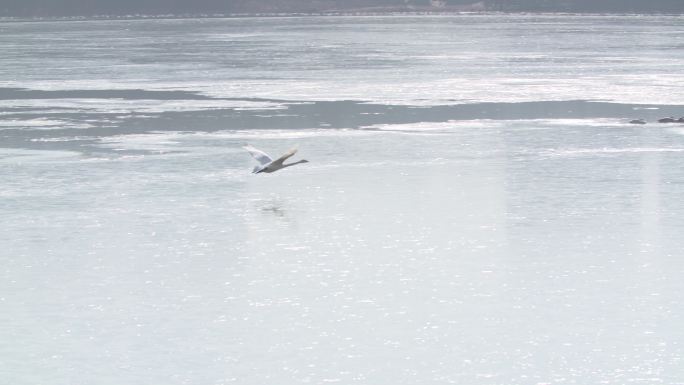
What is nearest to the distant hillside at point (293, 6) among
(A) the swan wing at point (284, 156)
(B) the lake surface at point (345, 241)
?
(B) the lake surface at point (345, 241)

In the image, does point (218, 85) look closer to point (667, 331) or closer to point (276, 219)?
point (276, 219)

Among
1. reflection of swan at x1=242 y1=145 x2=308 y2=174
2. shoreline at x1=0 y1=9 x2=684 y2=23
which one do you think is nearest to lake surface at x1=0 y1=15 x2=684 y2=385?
reflection of swan at x1=242 y1=145 x2=308 y2=174

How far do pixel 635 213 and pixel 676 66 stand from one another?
882 inches

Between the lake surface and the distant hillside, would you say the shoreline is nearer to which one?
the distant hillside

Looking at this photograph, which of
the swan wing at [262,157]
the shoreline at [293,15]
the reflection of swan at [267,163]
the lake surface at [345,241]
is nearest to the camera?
the lake surface at [345,241]

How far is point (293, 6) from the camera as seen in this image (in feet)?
397

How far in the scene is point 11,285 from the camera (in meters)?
10.7

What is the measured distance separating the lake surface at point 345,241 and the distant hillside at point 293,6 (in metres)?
78.9

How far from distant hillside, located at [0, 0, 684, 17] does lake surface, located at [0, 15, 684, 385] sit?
78.9m

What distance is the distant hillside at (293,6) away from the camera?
104 meters

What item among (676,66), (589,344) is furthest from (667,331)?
(676,66)

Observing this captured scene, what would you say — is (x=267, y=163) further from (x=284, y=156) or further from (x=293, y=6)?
(x=293, y=6)

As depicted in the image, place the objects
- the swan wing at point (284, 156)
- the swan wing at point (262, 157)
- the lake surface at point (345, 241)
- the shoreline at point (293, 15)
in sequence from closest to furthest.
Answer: the lake surface at point (345, 241) → the swan wing at point (284, 156) → the swan wing at point (262, 157) → the shoreline at point (293, 15)

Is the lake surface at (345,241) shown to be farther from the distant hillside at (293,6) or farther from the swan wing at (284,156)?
the distant hillside at (293,6)
